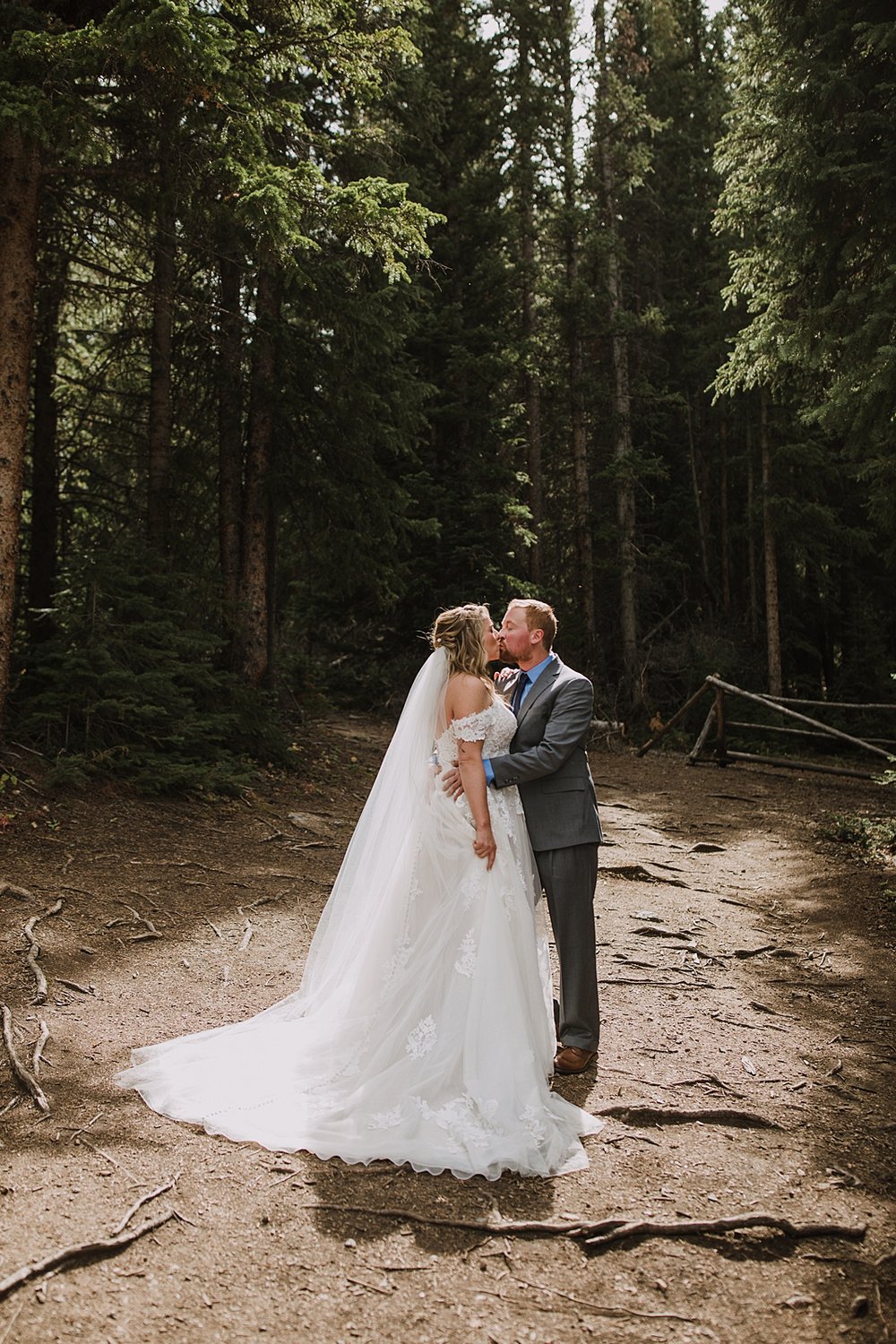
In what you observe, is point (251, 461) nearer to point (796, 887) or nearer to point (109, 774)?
point (109, 774)

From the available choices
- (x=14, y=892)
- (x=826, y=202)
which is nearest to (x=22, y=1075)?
(x=14, y=892)

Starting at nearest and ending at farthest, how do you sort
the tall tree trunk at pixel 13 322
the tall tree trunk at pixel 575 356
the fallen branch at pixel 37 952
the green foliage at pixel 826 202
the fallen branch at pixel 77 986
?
1. the fallen branch at pixel 37 952
2. the fallen branch at pixel 77 986
3. the tall tree trunk at pixel 13 322
4. the green foliage at pixel 826 202
5. the tall tree trunk at pixel 575 356

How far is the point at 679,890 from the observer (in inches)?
332

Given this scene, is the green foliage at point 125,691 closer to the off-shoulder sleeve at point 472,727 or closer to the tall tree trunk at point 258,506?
the tall tree trunk at point 258,506

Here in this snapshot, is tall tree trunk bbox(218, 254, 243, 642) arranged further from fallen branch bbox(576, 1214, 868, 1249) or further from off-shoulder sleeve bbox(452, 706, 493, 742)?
fallen branch bbox(576, 1214, 868, 1249)

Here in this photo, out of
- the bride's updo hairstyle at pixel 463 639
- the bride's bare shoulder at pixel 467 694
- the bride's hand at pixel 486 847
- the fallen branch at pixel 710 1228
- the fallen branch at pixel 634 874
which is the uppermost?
the bride's updo hairstyle at pixel 463 639

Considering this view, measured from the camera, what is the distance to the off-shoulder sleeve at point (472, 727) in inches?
179

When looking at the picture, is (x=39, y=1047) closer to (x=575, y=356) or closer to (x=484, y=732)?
(x=484, y=732)

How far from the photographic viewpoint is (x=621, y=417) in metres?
22.2

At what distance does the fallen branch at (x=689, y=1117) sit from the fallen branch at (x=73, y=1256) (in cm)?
199

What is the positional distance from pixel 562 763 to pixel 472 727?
48 centimetres

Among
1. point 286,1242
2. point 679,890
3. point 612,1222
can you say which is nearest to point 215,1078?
point 286,1242

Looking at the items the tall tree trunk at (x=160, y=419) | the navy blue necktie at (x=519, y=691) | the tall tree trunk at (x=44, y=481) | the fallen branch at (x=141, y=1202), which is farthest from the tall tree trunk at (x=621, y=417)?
the fallen branch at (x=141, y=1202)

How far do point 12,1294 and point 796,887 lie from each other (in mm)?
7282
